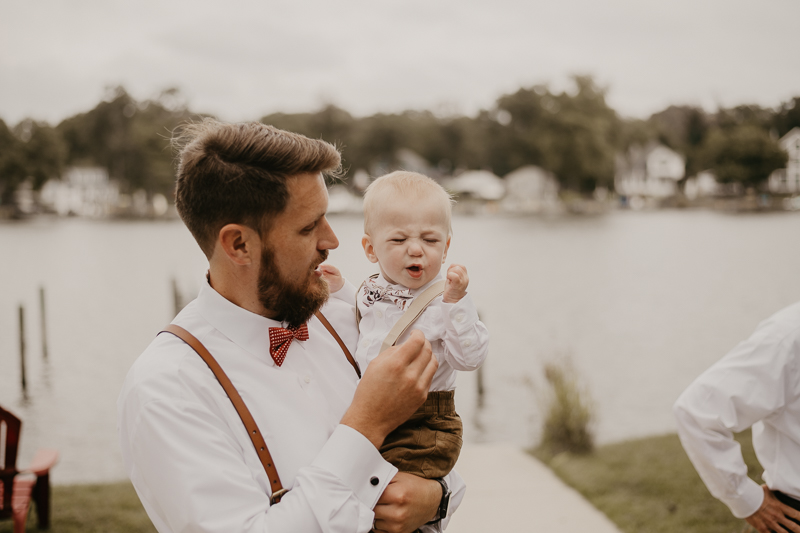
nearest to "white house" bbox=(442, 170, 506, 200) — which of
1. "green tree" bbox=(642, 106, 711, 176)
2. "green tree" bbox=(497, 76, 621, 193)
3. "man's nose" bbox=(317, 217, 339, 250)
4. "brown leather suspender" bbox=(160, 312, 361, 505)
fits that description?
"green tree" bbox=(497, 76, 621, 193)

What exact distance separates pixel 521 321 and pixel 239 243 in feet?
61.0

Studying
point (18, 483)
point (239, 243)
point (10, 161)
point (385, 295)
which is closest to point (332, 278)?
point (385, 295)

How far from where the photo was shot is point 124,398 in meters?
1.62

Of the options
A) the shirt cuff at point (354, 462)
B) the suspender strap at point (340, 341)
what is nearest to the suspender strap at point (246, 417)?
the shirt cuff at point (354, 462)

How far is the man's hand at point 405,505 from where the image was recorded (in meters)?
1.77

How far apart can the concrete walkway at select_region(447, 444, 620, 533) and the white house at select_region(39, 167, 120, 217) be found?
115093mm

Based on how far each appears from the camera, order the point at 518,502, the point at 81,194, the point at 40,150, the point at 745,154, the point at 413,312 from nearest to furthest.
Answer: the point at 413,312 < the point at 518,502 < the point at 745,154 < the point at 40,150 < the point at 81,194

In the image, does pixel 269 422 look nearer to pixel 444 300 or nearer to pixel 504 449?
pixel 444 300

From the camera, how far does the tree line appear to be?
89125mm

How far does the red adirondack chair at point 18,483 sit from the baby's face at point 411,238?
3622 mm

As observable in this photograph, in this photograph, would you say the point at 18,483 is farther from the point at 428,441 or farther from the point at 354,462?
the point at 354,462

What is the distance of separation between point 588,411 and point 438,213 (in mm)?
5688

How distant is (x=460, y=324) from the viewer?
83.5 inches

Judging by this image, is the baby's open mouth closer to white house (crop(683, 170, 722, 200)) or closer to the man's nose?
the man's nose
